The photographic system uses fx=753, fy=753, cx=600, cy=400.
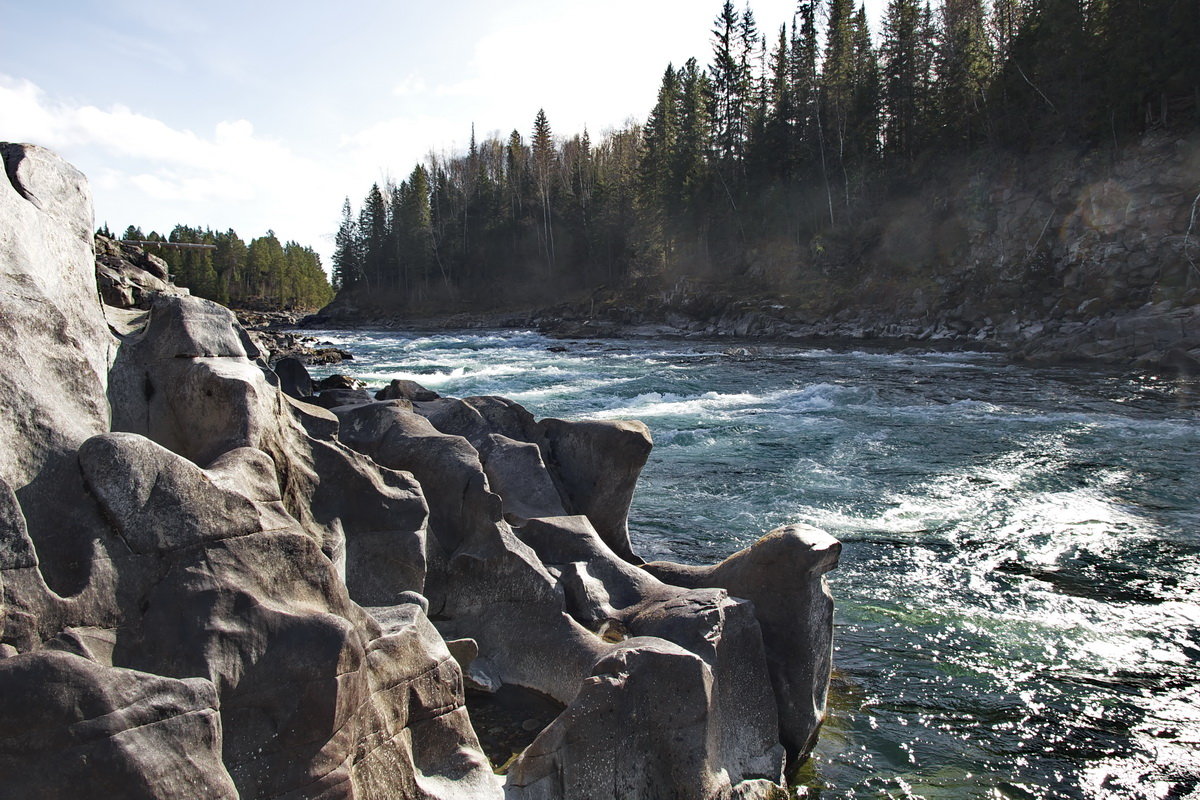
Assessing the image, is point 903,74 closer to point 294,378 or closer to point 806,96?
point 806,96

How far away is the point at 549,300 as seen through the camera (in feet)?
242

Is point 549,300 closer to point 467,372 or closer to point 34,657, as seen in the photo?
point 467,372

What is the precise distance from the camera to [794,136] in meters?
57.6

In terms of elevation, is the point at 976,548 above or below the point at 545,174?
below

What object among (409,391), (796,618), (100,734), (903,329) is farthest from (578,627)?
(903,329)

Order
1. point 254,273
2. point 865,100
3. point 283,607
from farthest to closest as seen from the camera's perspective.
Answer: point 254,273 < point 865,100 < point 283,607

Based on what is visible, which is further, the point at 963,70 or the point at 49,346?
the point at 963,70

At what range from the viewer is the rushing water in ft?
19.1

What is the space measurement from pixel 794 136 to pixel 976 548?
175 ft

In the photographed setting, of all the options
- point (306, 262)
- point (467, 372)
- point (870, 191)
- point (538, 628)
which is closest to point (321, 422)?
point (538, 628)

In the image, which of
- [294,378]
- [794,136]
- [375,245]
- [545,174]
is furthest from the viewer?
[375,245]

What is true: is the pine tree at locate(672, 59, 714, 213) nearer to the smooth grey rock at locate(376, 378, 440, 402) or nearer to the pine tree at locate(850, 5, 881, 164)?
the pine tree at locate(850, 5, 881, 164)

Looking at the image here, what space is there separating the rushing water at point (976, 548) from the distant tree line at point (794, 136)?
22827mm

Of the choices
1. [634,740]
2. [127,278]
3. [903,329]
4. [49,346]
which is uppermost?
[127,278]
